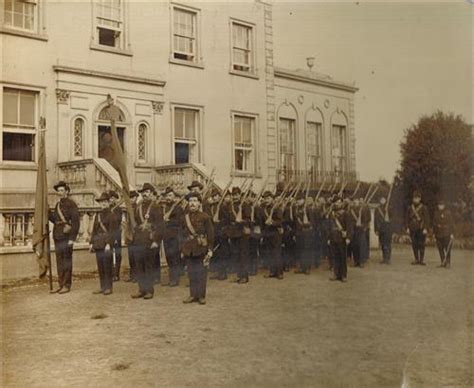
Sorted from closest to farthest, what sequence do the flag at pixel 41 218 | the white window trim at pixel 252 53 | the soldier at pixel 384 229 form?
the flag at pixel 41 218 < the white window trim at pixel 252 53 < the soldier at pixel 384 229

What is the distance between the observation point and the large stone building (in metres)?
2.23

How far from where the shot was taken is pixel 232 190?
10.4 ft

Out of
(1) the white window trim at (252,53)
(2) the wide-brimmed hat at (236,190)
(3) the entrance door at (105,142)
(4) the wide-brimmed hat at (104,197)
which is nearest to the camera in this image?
(3) the entrance door at (105,142)

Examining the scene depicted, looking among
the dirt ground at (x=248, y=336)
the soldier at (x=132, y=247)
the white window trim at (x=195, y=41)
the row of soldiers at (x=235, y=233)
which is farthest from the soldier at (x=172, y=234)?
the white window trim at (x=195, y=41)

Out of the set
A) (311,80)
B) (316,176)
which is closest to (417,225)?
(316,176)

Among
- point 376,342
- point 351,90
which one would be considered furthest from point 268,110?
point 376,342

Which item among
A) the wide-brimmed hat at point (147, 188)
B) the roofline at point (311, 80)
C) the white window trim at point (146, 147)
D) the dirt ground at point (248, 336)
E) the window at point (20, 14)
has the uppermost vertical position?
the window at point (20, 14)

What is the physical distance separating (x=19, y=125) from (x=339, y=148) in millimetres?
1926

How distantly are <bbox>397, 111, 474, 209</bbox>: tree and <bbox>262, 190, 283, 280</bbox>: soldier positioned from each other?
923 mm

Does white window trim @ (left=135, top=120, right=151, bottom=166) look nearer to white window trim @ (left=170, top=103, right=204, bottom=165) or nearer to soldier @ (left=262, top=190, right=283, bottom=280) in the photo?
white window trim @ (left=170, top=103, right=204, bottom=165)

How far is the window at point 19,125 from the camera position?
7.06 ft

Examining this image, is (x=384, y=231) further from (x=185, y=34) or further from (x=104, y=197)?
(x=104, y=197)

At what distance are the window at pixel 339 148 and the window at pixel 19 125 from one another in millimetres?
1821

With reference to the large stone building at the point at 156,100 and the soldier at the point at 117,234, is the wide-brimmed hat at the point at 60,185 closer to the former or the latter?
the large stone building at the point at 156,100
